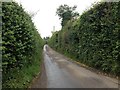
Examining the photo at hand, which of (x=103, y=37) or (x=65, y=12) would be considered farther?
(x=65, y=12)

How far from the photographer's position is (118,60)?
1366 centimetres

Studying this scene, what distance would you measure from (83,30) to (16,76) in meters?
12.4

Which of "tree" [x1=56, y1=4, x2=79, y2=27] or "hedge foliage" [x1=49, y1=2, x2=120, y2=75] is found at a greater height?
"tree" [x1=56, y1=4, x2=79, y2=27]

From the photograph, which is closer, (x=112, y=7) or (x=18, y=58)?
(x=18, y=58)

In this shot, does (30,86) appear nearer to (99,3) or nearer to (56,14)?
(99,3)

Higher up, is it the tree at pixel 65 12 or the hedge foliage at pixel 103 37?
the tree at pixel 65 12

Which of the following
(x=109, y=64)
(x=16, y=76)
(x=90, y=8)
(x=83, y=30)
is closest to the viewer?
(x=16, y=76)

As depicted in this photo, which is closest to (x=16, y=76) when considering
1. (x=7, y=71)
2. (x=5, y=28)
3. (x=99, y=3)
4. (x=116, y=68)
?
(x=7, y=71)

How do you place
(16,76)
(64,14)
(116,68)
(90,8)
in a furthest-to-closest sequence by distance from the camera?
(64,14), (90,8), (116,68), (16,76)

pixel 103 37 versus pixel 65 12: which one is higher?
pixel 65 12

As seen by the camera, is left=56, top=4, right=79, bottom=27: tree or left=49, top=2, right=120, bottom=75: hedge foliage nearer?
left=49, top=2, right=120, bottom=75: hedge foliage

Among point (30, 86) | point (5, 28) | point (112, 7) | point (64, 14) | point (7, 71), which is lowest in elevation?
point (30, 86)

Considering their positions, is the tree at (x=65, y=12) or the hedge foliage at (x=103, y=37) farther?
the tree at (x=65, y=12)

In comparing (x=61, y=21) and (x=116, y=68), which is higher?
(x=61, y=21)
